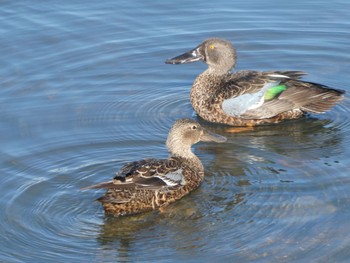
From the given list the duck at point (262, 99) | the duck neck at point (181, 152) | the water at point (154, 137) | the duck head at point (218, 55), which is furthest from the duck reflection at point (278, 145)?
the duck head at point (218, 55)

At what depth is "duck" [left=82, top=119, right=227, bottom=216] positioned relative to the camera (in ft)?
30.3

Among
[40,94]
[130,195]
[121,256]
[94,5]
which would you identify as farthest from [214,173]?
[94,5]

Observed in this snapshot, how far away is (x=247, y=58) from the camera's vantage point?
1355 cm

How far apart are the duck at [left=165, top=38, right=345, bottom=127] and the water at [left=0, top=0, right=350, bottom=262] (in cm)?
22

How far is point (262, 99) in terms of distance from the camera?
1176 centimetres

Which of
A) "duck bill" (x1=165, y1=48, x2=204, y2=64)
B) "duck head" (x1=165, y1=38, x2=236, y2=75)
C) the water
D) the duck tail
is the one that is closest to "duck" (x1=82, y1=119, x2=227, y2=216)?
the water

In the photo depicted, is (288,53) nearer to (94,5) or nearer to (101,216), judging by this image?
(94,5)

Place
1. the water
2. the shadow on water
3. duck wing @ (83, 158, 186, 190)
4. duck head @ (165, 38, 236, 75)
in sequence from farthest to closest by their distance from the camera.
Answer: duck head @ (165, 38, 236, 75) < duck wing @ (83, 158, 186, 190) < the water < the shadow on water

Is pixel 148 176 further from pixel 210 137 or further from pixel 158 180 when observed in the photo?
pixel 210 137

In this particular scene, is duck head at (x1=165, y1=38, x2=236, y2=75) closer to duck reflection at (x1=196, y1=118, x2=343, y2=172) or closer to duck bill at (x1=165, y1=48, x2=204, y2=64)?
duck bill at (x1=165, y1=48, x2=204, y2=64)

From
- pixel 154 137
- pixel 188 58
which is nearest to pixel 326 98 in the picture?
pixel 188 58

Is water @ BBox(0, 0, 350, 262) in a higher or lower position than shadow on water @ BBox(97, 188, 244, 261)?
higher

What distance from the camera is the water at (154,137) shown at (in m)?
8.72

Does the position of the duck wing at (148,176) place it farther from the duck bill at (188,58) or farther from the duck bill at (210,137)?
the duck bill at (188,58)
